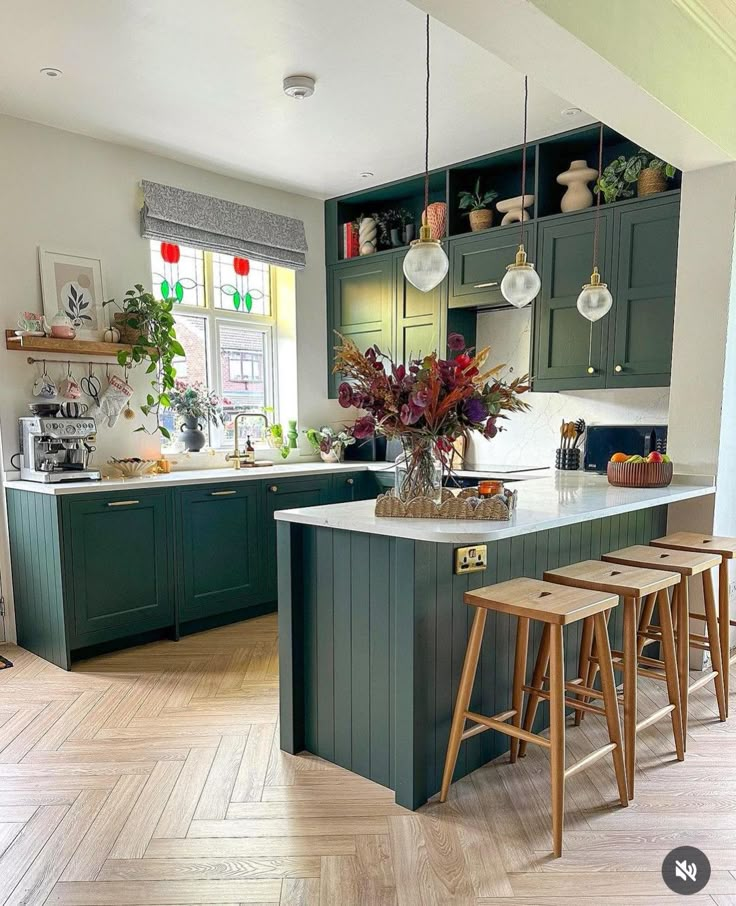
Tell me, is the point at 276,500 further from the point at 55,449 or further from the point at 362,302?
the point at 362,302

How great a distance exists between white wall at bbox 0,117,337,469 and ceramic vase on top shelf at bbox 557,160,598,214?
6.95ft

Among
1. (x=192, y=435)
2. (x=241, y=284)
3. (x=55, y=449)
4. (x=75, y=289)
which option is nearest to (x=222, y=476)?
(x=192, y=435)

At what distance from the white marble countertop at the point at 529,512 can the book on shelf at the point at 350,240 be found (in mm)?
2479

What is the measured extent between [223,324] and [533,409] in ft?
7.33

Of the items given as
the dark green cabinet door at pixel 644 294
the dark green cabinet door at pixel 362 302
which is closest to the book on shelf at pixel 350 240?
the dark green cabinet door at pixel 362 302

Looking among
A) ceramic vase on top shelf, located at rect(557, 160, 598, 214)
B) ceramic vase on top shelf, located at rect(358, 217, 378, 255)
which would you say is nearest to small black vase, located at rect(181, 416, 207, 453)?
ceramic vase on top shelf, located at rect(358, 217, 378, 255)

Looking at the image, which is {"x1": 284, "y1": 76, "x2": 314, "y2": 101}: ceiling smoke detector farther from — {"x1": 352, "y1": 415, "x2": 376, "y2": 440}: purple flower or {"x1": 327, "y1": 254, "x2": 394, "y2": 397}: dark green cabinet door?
{"x1": 352, "y1": 415, "x2": 376, "y2": 440}: purple flower

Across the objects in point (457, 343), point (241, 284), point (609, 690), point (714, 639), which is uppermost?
point (241, 284)

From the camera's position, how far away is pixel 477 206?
4160 millimetres

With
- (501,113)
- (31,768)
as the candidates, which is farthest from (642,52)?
(31,768)

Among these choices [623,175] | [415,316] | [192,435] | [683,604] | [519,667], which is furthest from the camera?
[415,316]

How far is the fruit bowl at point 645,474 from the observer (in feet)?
9.78

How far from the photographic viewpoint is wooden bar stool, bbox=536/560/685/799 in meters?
2.09

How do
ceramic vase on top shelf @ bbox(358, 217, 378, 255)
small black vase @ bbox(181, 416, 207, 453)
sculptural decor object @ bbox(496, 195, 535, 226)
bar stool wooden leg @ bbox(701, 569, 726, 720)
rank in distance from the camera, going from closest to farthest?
bar stool wooden leg @ bbox(701, 569, 726, 720) < sculptural decor object @ bbox(496, 195, 535, 226) < small black vase @ bbox(181, 416, 207, 453) < ceramic vase on top shelf @ bbox(358, 217, 378, 255)
